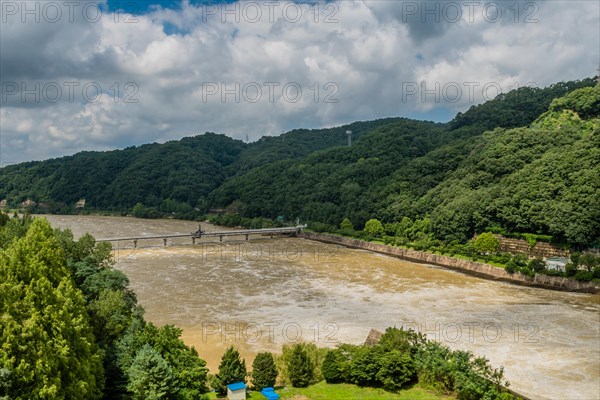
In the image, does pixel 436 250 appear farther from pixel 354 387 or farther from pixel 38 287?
pixel 38 287

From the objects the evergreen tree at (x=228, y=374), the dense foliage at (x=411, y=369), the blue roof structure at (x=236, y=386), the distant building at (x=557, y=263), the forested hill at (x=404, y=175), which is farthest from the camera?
the forested hill at (x=404, y=175)

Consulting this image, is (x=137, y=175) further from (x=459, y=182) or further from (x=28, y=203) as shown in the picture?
(x=459, y=182)

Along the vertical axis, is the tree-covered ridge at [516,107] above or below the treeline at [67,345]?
above

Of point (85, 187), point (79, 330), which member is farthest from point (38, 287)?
point (85, 187)

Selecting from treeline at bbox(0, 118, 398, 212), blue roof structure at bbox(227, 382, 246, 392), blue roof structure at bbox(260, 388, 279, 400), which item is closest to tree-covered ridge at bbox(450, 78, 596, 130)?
treeline at bbox(0, 118, 398, 212)

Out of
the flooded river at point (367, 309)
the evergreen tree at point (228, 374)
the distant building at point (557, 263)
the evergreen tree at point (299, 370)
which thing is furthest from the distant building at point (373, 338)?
the distant building at point (557, 263)

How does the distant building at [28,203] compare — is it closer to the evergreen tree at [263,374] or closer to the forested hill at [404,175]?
the forested hill at [404,175]
